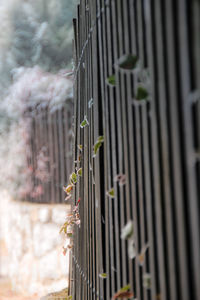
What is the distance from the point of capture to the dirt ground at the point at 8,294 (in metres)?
4.43

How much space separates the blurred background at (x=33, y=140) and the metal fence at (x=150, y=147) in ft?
9.76

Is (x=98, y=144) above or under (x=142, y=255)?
above

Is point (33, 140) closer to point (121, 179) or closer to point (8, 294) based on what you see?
point (8, 294)

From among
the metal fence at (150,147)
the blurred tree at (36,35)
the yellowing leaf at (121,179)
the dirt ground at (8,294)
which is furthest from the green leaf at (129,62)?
the blurred tree at (36,35)

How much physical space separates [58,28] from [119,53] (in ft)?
19.1

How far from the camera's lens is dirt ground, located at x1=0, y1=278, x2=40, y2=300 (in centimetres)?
443

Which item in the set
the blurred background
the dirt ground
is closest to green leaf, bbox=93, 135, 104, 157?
the blurred background

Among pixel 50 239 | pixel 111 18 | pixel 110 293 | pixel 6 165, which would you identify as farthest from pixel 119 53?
pixel 6 165

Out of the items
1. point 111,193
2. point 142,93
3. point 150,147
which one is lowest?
point 111,193

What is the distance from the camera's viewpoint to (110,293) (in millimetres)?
1095

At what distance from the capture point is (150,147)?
2.48 feet

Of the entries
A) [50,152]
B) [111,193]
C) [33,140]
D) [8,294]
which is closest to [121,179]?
[111,193]

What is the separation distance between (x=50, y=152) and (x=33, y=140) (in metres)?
Answer: 0.48

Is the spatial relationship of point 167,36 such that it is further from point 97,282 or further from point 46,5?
point 46,5
